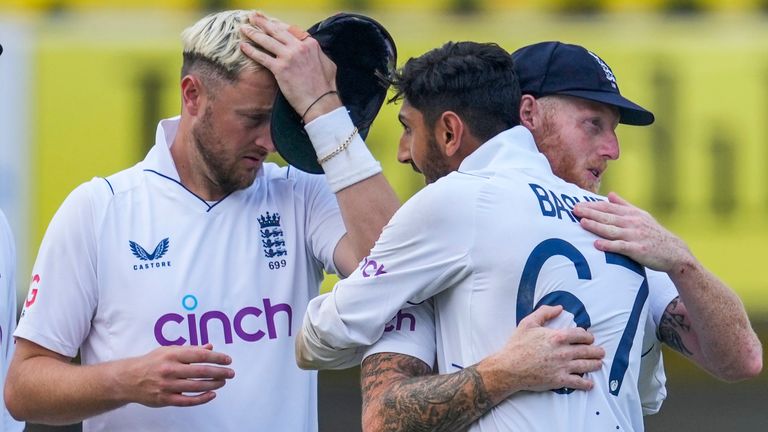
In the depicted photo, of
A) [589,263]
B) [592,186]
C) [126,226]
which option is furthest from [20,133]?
[589,263]

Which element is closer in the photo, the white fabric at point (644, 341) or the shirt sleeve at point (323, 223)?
the white fabric at point (644, 341)

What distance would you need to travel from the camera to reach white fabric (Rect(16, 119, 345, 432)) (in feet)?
10.2

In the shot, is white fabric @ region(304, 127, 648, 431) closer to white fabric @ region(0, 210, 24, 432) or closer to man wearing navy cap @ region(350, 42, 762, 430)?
man wearing navy cap @ region(350, 42, 762, 430)

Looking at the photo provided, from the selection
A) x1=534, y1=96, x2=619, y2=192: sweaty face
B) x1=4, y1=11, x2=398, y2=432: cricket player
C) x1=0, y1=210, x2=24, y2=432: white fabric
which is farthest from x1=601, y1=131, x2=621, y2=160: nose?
x1=0, y1=210, x2=24, y2=432: white fabric

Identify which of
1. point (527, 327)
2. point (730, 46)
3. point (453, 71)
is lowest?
point (527, 327)

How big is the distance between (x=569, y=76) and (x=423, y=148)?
49 centimetres

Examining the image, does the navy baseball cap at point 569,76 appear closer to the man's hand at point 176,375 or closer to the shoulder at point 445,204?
the shoulder at point 445,204

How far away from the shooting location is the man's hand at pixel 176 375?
9.46 ft

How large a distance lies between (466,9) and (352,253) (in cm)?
382

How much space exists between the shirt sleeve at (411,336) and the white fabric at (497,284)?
0.09 feet

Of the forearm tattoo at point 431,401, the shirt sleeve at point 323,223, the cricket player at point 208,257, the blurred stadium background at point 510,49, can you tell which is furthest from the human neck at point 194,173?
the blurred stadium background at point 510,49

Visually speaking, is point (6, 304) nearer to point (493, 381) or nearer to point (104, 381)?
point (104, 381)

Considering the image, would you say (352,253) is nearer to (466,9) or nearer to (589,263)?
(589,263)

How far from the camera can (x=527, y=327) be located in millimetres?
2564
